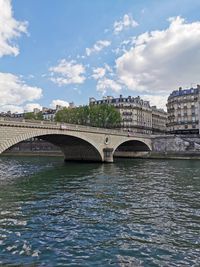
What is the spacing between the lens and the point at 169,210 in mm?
16500

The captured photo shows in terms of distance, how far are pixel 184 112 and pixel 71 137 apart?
2609 inches

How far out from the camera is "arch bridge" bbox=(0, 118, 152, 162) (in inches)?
1342

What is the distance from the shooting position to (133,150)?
262 feet

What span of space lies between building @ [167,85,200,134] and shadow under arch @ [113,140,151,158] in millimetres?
30804

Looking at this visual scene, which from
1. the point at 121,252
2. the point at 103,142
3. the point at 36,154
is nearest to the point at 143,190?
the point at 121,252

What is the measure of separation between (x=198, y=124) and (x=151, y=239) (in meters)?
95.9

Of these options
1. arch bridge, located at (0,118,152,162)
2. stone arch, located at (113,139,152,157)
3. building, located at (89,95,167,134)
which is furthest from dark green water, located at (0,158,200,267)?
building, located at (89,95,167,134)

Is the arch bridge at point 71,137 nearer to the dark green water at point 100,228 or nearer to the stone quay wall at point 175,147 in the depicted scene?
the stone quay wall at point 175,147

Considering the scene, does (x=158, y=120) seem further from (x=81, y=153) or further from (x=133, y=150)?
(x=81, y=153)

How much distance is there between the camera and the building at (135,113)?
120619mm

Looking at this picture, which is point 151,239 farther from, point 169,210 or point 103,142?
point 103,142

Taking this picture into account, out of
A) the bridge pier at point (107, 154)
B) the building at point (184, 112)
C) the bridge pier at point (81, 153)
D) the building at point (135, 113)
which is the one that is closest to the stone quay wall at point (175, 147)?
the bridge pier at point (107, 154)

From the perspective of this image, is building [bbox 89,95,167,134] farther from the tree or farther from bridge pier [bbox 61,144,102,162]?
bridge pier [bbox 61,144,102,162]

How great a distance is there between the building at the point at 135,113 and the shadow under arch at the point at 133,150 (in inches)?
1489
